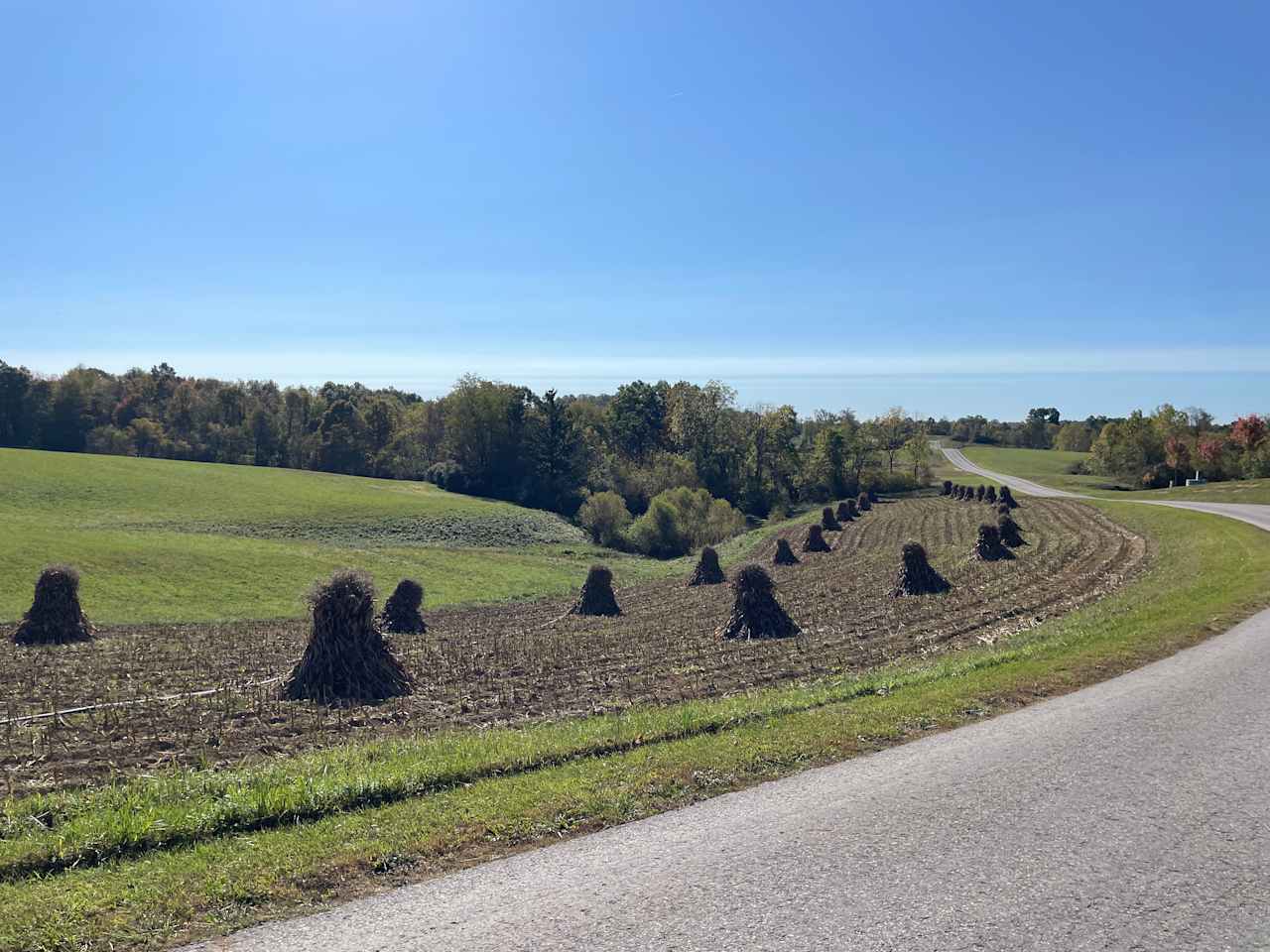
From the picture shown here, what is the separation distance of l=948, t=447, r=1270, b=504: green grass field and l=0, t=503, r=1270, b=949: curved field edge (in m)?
62.6

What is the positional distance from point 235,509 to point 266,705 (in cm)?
5723

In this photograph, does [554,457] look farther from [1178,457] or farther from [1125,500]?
[1178,457]

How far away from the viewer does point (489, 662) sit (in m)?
20.6

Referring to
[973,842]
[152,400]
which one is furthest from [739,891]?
[152,400]

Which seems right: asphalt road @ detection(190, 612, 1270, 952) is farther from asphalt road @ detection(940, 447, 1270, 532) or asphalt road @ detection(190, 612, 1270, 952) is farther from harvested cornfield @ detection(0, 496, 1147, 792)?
asphalt road @ detection(940, 447, 1270, 532)

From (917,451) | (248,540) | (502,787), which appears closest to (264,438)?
(248,540)

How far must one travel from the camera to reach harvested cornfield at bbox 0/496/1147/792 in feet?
43.2

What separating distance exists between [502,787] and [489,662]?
1163cm

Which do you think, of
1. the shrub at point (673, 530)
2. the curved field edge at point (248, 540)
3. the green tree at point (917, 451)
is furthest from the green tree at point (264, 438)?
the green tree at point (917, 451)

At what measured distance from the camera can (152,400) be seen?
126500mm

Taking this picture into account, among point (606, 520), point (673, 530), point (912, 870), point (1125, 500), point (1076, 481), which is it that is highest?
point (1076, 481)

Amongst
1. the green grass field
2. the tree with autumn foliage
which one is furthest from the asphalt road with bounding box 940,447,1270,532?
the tree with autumn foliage

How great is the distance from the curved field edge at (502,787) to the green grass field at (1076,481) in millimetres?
62624

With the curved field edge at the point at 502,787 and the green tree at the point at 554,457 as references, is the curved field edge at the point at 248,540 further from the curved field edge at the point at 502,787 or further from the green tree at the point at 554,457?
the curved field edge at the point at 502,787
